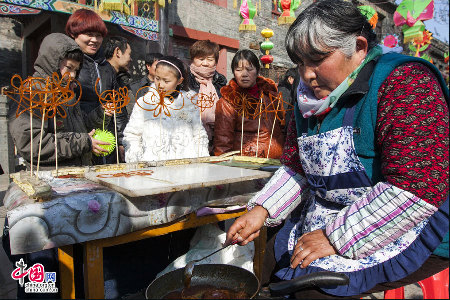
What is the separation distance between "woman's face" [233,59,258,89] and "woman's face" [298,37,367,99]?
190 centimetres

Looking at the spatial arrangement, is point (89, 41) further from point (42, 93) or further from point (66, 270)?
point (66, 270)

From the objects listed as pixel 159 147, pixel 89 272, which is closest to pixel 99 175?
pixel 89 272

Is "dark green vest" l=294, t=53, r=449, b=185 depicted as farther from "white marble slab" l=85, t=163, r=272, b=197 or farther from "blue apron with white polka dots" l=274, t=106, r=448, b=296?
"white marble slab" l=85, t=163, r=272, b=197

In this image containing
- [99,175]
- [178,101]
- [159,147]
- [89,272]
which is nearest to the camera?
[89,272]

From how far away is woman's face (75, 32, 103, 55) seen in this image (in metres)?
2.73

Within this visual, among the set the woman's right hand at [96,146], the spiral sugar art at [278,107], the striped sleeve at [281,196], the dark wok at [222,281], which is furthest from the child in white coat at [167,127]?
the dark wok at [222,281]

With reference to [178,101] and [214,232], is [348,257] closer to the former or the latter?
[214,232]

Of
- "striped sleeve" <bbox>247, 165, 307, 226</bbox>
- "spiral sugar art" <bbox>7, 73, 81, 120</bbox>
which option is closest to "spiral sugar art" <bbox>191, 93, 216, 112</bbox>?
"spiral sugar art" <bbox>7, 73, 81, 120</bbox>

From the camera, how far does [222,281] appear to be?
116cm

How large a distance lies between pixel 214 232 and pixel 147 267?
0.57 metres

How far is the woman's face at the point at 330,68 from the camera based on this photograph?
1.05 meters

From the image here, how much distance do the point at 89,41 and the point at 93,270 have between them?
6.77 ft

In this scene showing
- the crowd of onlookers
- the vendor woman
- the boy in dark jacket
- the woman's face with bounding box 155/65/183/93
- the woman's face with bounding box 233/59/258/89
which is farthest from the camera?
the woman's face with bounding box 233/59/258/89

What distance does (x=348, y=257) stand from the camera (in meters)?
1.02
